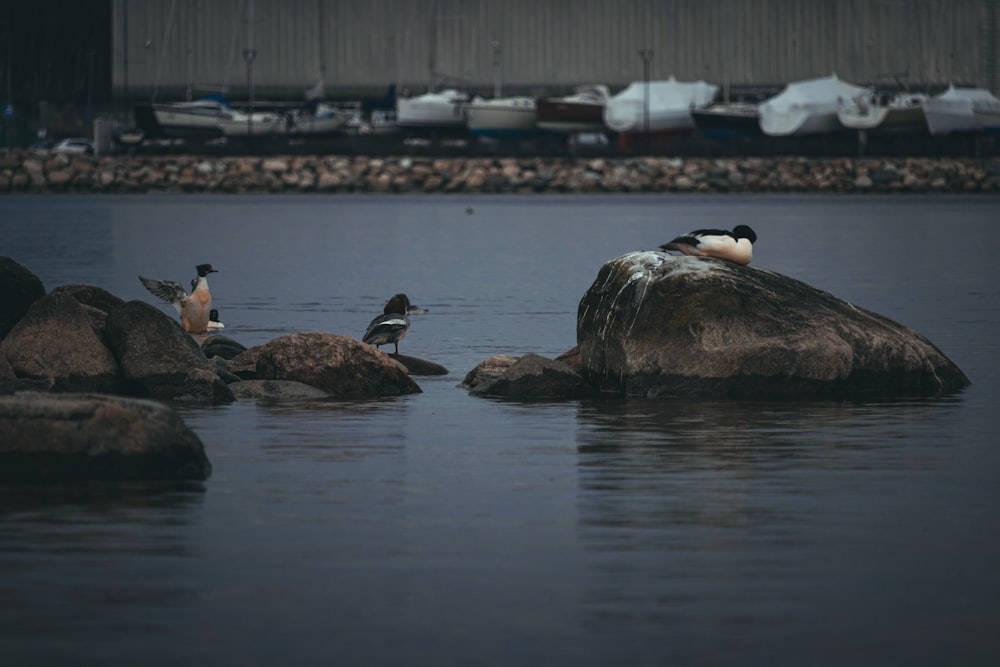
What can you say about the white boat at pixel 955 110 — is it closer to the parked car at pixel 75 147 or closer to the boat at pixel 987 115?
the boat at pixel 987 115

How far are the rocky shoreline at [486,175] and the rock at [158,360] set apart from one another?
9416 centimetres

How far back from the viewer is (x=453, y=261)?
168ft

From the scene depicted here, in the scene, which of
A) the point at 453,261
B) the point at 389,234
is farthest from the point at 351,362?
the point at 389,234

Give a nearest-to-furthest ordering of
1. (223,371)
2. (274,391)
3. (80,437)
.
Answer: (80,437), (274,391), (223,371)

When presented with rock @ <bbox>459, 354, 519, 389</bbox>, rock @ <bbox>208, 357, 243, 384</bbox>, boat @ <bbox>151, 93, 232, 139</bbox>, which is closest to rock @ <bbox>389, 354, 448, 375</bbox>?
rock @ <bbox>459, 354, 519, 389</bbox>

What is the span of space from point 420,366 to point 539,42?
9592 centimetres

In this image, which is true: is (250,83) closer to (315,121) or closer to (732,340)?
(315,121)

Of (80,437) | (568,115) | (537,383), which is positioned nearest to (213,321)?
(537,383)

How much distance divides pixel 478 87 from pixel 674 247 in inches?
3905

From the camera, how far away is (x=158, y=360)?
65.0ft

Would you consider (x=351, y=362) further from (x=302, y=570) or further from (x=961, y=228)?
(x=961, y=228)

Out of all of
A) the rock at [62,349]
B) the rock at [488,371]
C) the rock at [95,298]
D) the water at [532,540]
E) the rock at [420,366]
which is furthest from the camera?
the rock at [420,366]

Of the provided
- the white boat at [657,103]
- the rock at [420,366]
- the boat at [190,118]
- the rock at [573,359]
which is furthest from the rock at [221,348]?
the boat at [190,118]

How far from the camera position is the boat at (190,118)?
116m
